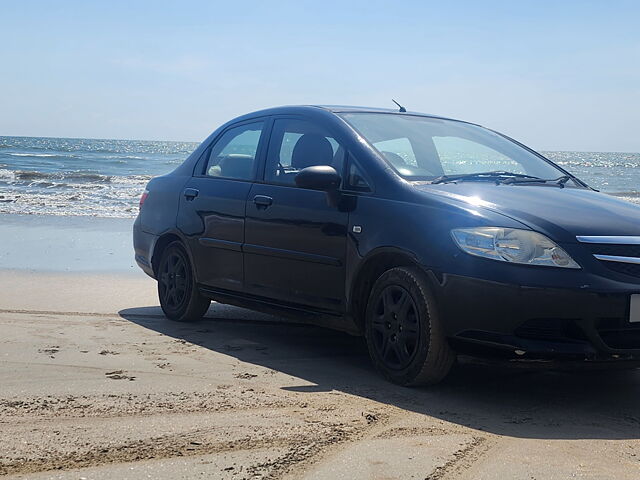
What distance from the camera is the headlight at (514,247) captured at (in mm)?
4492

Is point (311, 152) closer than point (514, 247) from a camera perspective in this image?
No

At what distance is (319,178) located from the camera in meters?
5.38

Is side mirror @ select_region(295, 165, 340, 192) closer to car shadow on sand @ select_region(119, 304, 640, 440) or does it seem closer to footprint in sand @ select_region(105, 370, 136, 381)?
car shadow on sand @ select_region(119, 304, 640, 440)

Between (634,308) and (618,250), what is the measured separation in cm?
29

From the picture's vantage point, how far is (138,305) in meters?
7.97

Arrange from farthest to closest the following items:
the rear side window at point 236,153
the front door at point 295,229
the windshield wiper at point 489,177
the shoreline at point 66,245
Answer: the shoreline at point 66,245
the rear side window at point 236,153
the front door at point 295,229
the windshield wiper at point 489,177

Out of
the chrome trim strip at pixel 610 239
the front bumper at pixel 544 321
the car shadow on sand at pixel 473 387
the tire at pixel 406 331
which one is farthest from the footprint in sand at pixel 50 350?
the chrome trim strip at pixel 610 239

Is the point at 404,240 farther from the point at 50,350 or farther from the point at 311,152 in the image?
the point at 50,350

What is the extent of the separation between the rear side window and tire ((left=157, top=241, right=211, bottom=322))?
68 cm

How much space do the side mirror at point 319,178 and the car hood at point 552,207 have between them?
1.64ft

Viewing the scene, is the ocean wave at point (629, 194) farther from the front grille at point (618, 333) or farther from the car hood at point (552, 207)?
Answer: the front grille at point (618, 333)

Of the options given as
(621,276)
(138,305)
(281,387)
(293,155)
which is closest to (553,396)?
(621,276)

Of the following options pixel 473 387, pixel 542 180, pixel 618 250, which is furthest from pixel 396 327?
pixel 542 180

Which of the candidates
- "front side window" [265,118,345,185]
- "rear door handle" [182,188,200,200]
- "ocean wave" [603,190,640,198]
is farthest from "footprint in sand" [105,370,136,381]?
"ocean wave" [603,190,640,198]
